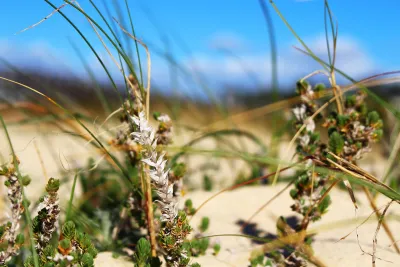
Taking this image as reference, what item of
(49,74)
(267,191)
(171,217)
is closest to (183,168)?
(171,217)

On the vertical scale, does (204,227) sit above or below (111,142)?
below

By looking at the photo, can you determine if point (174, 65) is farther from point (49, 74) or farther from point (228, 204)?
point (49, 74)

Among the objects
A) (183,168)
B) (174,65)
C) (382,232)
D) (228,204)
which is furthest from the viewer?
(174,65)

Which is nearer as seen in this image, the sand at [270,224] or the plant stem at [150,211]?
the plant stem at [150,211]

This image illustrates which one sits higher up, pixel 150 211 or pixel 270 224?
pixel 150 211

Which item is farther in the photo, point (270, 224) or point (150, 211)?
point (270, 224)

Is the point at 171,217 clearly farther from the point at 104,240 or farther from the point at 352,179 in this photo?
the point at 104,240

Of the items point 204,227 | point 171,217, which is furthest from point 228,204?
point 171,217

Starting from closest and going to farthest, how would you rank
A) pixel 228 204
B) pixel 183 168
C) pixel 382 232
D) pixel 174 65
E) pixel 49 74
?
1. pixel 183 168
2. pixel 382 232
3. pixel 228 204
4. pixel 174 65
5. pixel 49 74

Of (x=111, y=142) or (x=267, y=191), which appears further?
(x=267, y=191)

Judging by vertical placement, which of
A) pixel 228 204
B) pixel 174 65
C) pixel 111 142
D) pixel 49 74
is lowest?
pixel 228 204

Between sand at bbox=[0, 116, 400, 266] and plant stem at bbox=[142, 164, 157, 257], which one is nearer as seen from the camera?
plant stem at bbox=[142, 164, 157, 257]
